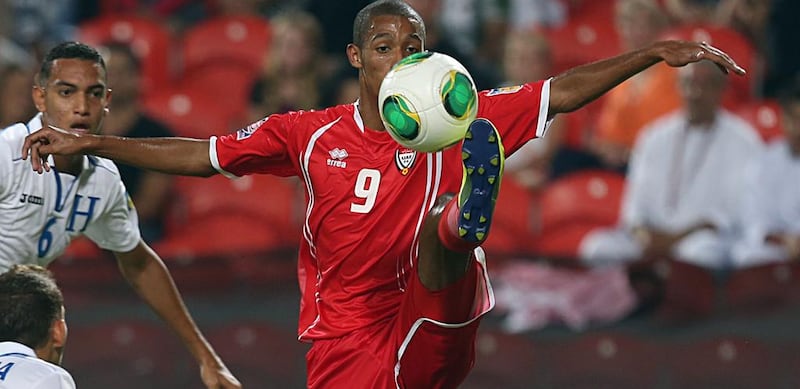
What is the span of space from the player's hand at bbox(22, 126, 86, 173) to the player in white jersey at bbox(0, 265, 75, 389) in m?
0.37

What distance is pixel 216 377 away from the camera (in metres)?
5.38

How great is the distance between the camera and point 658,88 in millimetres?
9320

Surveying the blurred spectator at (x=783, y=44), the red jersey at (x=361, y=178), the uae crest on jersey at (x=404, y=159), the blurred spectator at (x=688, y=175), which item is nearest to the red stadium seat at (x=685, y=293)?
the blurred spectator at (x=688, y=175)

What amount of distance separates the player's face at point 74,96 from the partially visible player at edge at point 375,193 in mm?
332

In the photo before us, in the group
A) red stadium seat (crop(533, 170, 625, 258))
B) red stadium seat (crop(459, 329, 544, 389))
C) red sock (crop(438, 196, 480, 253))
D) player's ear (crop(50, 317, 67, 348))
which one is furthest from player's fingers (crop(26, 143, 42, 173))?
red stadium seat (crop(533, 170, 625, 258))

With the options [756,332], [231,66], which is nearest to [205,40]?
[231,66]

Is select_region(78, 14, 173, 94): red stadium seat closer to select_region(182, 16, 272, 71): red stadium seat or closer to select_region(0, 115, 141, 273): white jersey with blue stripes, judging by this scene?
select_region(182, 16, 272, 71): red stadium seat

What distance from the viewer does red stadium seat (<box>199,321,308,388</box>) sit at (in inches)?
296

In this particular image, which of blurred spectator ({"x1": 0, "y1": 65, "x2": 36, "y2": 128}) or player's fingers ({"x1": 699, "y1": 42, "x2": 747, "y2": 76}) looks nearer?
player's fingers ({"x1": 699, "y1": 42, "x2": 747, "y2": 76})

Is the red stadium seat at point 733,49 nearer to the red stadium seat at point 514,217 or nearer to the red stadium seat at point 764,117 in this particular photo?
the red stadium seat at point 764,117

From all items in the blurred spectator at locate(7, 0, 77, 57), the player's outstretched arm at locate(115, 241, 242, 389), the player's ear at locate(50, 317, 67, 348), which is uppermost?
the blurred spectator at locate(7, 0, 77, 57)

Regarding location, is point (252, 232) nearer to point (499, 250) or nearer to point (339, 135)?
point (499, 250)

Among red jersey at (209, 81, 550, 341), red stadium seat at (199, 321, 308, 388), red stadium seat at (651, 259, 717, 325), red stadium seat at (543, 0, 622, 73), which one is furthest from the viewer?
red stadium seat at (543, 0, 622, 73)

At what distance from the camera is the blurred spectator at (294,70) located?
954cm
